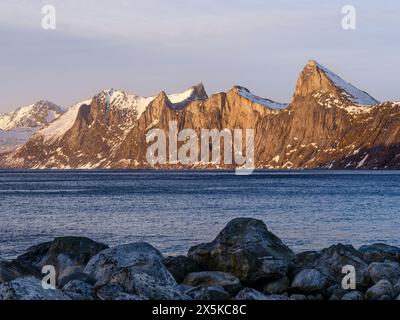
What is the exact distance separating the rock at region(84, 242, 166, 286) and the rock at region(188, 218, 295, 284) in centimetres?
516

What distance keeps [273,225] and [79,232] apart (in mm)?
17937

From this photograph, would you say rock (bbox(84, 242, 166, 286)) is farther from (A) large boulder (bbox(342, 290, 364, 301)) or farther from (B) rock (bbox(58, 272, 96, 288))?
(A) large boulder (bbox(342, 290, 364, 301))

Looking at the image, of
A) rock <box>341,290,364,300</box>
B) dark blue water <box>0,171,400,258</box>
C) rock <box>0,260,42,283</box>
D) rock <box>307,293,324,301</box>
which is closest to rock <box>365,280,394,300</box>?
rock <box>341,290,364,300</box>

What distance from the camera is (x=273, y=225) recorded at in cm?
6450

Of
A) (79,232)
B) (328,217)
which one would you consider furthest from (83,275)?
(328,217)

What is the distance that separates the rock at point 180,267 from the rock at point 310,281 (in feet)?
14.5

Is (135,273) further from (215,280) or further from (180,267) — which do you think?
(180,267)

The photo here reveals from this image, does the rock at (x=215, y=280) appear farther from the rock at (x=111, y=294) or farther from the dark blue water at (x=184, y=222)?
the dark blue water at (x=184, y=222)

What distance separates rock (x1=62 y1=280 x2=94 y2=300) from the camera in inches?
766

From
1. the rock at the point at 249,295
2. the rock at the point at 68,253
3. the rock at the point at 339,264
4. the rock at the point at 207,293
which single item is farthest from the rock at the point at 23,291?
the rock at the point at 339,264

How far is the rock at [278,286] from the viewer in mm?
25344

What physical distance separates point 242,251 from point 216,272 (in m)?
2.43

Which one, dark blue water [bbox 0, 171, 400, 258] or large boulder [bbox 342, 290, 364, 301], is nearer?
large boulder [bbox 342, 290, 364, 301]
